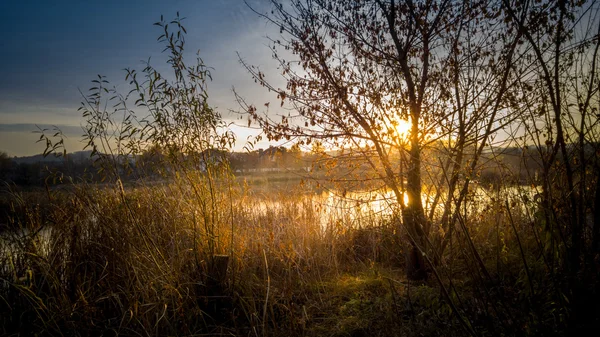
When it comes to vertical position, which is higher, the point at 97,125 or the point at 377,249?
the point at 97,125

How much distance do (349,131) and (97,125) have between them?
274 centimetres

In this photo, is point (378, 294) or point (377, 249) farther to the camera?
point (377, 249)

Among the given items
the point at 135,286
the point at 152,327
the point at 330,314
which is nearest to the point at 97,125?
the point at 135,286

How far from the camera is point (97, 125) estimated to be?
11.0 ft

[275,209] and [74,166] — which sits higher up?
[74,166]

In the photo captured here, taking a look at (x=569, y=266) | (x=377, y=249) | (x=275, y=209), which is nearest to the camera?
(x=569, y=266)

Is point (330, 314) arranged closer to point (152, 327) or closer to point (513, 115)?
point (152, 327)

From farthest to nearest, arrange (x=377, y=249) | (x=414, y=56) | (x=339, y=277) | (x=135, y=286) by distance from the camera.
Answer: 1. (x=377, y=249)
2. (x=339, y=277)
3. (x=414, y=56)
4. (x=135, y=286)

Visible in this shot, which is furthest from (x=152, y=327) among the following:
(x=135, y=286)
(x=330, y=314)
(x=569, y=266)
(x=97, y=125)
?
(x=569, y=266)

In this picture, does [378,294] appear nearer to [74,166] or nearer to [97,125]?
[97,125]

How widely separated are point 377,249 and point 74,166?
4611mm

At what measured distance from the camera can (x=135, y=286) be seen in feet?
9.89

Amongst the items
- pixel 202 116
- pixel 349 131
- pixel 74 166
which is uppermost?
pixel 202 116

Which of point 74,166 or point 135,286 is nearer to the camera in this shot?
point 135,286
